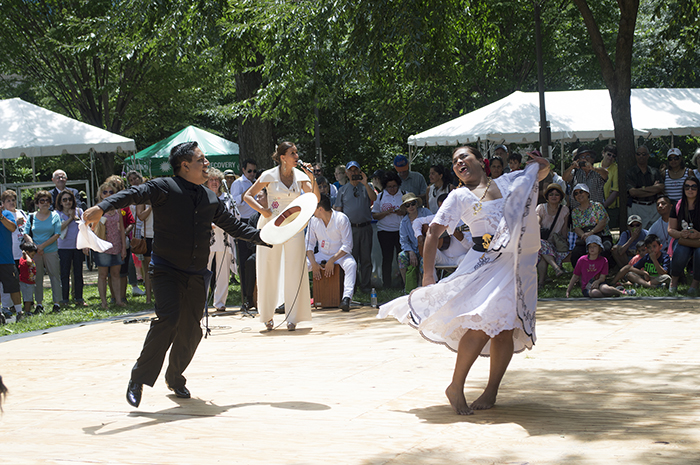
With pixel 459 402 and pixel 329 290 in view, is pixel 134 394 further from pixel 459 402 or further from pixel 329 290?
pixel 329 290

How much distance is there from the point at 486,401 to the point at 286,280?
4777mm

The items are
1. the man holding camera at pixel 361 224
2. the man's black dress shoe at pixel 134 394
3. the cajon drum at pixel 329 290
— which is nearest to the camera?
the man's black dress shoe at pixel 134 394

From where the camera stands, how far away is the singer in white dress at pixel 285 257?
917 cm

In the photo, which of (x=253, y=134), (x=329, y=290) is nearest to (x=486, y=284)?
(x=329, y=290)

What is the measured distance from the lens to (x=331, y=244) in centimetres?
1148

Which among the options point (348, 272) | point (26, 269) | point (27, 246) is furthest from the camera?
point (26, 269)

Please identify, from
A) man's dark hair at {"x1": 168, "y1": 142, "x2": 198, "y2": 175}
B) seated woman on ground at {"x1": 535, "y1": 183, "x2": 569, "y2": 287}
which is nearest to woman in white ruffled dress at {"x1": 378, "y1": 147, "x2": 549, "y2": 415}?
man's dark hair at {"x1": 168, "y1": 142, "x2": 198, "y2": 175}

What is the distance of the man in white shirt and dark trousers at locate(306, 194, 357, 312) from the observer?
11156mm

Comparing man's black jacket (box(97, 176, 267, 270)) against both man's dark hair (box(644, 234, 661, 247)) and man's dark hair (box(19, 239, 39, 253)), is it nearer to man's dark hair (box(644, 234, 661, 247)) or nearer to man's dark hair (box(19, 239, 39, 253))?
man's dark hair (box(19, 239, 39, 253))

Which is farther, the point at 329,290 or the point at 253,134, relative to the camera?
the point at 253,134

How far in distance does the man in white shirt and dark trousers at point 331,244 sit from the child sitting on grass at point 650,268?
4286 millimetres

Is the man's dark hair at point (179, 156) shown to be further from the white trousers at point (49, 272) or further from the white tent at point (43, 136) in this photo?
the white tent at point (43, 136)

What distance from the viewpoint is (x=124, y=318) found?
36.2 ft

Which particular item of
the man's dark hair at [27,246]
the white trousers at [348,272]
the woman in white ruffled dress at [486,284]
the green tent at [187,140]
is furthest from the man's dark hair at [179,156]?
the green tent at [187,140]
